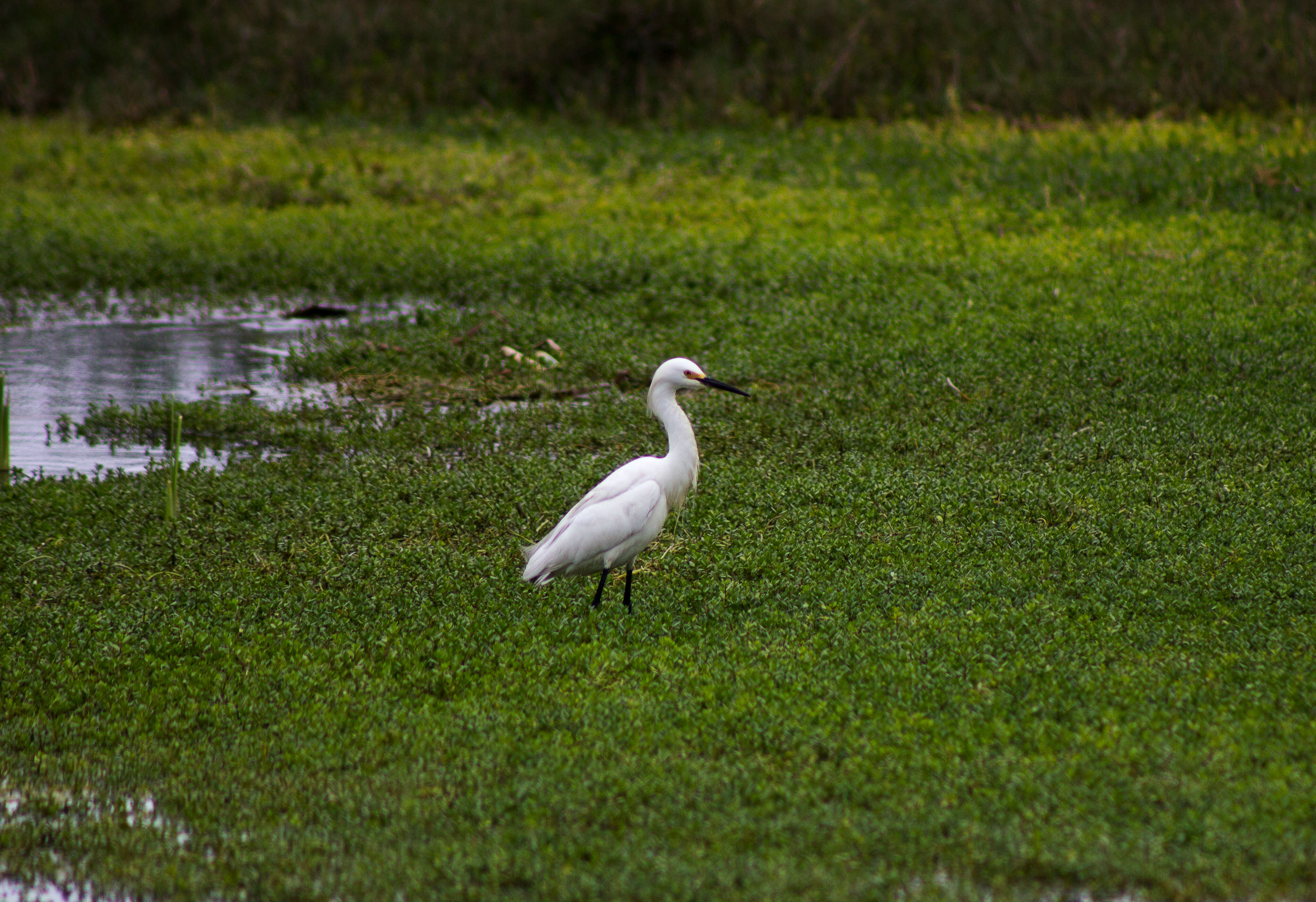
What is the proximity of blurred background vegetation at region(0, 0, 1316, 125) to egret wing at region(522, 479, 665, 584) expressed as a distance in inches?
602

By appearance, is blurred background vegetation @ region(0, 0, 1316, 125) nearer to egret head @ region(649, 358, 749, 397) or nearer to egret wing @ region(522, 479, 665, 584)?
egret head @ region(649, 358, 749, 397)

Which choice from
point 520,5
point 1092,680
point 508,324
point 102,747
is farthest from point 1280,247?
point 520,5

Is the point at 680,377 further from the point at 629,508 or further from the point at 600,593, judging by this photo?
the point at 600,593

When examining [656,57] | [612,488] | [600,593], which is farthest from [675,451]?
[656,57]

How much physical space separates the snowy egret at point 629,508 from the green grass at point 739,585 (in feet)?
0.85

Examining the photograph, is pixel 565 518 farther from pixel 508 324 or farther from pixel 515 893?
pixel 508 324

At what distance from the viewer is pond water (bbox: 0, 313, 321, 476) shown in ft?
33.0

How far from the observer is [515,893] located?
163 inches

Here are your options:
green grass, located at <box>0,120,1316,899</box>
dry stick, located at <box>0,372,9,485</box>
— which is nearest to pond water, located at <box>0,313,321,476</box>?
dry stick, located at <box>0,372,9,485</box>

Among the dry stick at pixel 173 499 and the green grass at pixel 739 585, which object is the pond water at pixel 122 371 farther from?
the dry stick at pixel 173 499

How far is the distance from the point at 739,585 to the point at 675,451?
79 cm

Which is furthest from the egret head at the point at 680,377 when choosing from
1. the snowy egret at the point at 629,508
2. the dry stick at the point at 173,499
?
the dry stick at the point at 173,499

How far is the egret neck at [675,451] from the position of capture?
6797mm

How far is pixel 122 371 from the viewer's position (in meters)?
12.3
